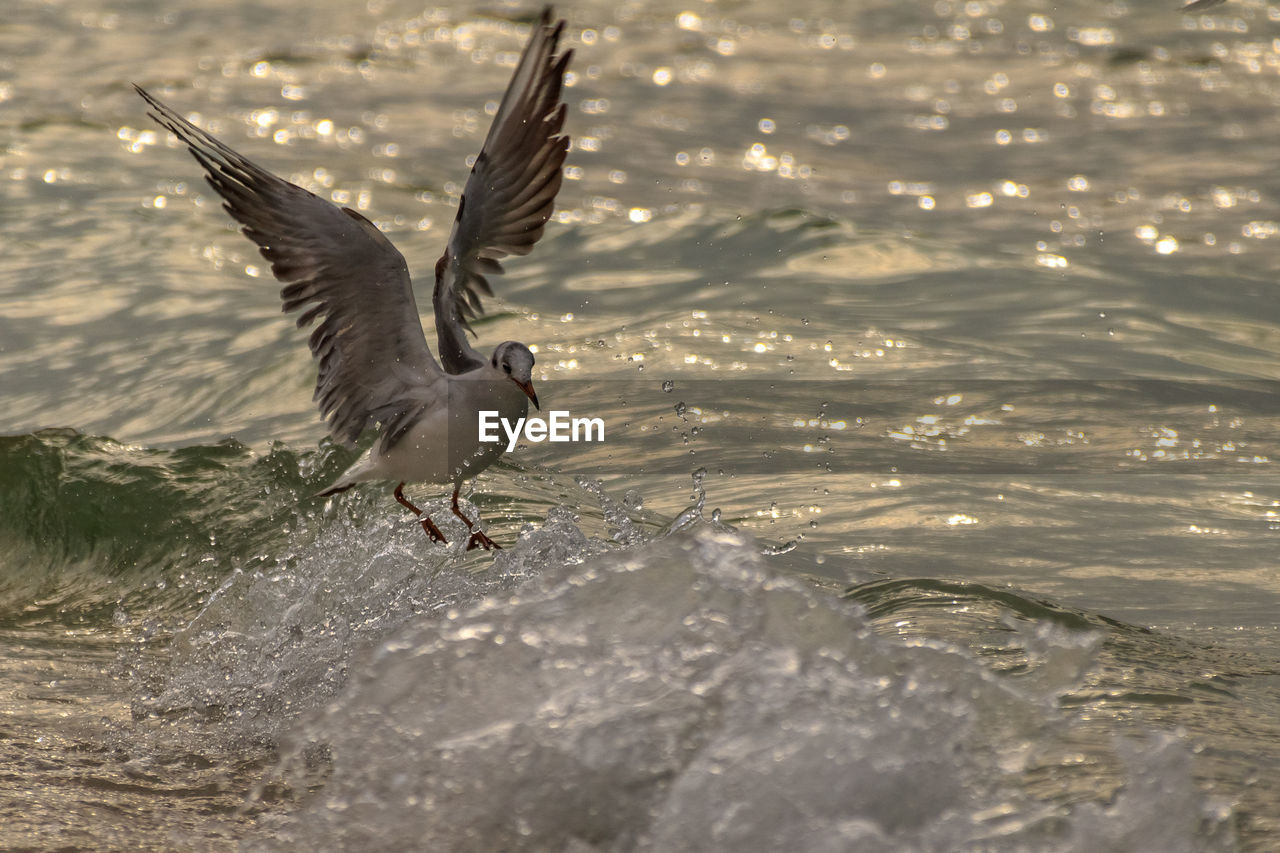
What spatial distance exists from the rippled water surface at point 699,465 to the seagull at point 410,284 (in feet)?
1.83

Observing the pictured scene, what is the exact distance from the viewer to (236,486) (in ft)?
25.2

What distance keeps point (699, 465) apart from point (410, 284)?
9.42 feet

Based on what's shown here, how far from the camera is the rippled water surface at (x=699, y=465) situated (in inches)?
165

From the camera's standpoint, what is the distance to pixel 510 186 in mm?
5770

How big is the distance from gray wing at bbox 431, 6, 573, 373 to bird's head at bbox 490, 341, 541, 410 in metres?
0.28

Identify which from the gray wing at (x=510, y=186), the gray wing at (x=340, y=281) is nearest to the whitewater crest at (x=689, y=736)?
the gray wing at (x=340, y=281)

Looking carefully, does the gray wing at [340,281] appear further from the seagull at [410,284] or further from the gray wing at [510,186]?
the gray wing at [510,186]

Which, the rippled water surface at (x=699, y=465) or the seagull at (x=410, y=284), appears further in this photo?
the seagull at (x=410, y=284)

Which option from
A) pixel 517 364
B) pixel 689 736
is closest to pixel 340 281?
pixel 517 364

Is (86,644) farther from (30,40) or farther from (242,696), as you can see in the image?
(30,40)

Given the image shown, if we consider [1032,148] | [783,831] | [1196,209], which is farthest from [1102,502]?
[1032,148]

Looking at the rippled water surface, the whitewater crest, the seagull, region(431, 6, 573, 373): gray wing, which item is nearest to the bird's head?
the seagull

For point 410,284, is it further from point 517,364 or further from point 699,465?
point 699,465

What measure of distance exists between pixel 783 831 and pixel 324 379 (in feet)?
8.73
